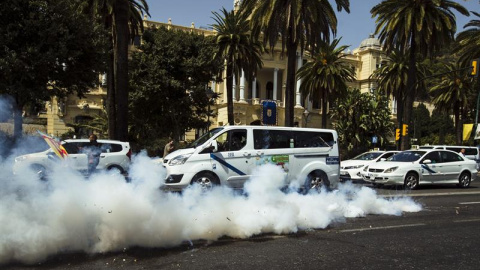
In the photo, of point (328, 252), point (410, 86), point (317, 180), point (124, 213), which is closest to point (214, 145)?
point (317, 180)

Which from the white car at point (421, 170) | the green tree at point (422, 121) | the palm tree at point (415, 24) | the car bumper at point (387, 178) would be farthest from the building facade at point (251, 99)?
the car bumper at point (387, 178)

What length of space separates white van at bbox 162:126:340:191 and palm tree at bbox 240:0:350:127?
10.1 meters

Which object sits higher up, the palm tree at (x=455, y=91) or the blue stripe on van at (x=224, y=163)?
the palm tree at (x=455, y=91)

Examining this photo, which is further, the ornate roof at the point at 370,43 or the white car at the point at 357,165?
the ornate roof at the point at 370,43

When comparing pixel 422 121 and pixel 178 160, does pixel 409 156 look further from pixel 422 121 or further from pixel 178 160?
pixel 422 121

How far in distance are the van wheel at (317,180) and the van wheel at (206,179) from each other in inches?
110

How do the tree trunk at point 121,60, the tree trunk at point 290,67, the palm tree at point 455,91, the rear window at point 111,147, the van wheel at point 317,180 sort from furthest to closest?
the palm tree at point 455,91 → the tree trunk at point 290,67 → the tree trunk at point 121,60 → the rear window at point 111,147 → the van wheel at point 317,180

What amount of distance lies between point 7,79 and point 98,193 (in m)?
14.0

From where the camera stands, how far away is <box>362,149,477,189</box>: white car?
14672mm

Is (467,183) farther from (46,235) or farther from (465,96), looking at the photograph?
(465,96)

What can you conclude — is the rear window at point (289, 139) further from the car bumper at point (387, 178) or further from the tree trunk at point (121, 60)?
the tree trunk at point (121, 60)

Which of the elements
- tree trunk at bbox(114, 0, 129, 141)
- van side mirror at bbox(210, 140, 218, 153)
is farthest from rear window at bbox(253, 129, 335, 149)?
tree trunk at bbox(114, 0, 129, 141)

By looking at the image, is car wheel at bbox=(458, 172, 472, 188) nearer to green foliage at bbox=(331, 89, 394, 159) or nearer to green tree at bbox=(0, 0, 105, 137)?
green tree at bbox=(0, 0, 105, 137)

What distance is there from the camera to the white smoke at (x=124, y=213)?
202 inches
